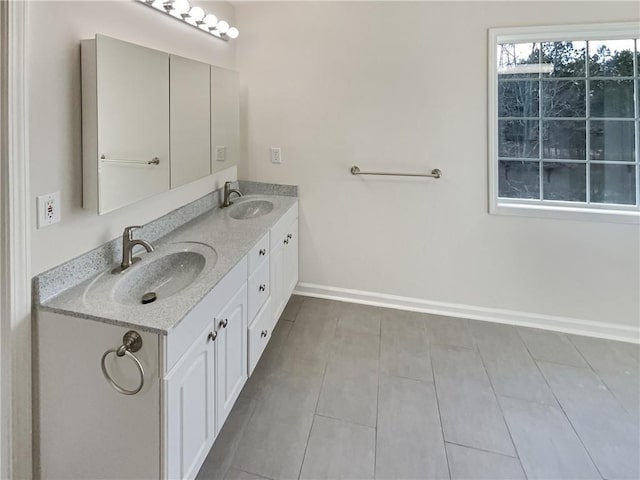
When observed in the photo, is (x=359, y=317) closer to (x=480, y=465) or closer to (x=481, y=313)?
(x=481, y=313)

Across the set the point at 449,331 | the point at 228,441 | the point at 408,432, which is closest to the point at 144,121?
the point at 228,441

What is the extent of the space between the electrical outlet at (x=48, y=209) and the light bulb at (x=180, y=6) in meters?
1.20

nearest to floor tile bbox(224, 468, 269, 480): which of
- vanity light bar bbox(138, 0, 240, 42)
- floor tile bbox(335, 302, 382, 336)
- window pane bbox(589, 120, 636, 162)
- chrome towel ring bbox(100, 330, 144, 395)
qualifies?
chrome towel ring bbox(100, 330, 144, 395)

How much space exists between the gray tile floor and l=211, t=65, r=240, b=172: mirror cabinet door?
123cm

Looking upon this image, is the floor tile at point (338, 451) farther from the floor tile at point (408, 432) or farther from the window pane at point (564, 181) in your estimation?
the window pane at point (564, 181)

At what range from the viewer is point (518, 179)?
8.75ft

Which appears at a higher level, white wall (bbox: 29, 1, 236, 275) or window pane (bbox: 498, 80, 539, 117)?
window pane (bbox: 498, 80, 539, 117)

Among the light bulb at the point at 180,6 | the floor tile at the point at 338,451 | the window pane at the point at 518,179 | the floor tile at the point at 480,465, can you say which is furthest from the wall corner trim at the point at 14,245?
the window pane at the point at 518,179

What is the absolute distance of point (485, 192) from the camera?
262cm

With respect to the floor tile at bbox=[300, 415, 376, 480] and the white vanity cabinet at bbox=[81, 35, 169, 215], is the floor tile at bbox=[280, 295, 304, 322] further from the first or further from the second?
the white vanity cabinet at bbox=[81, 35, 169, 215]

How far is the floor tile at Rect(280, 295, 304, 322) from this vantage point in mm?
2774

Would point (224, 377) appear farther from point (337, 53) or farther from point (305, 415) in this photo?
point (337, 53)

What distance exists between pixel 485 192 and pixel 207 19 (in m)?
2.11

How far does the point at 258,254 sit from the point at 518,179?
192 cm
